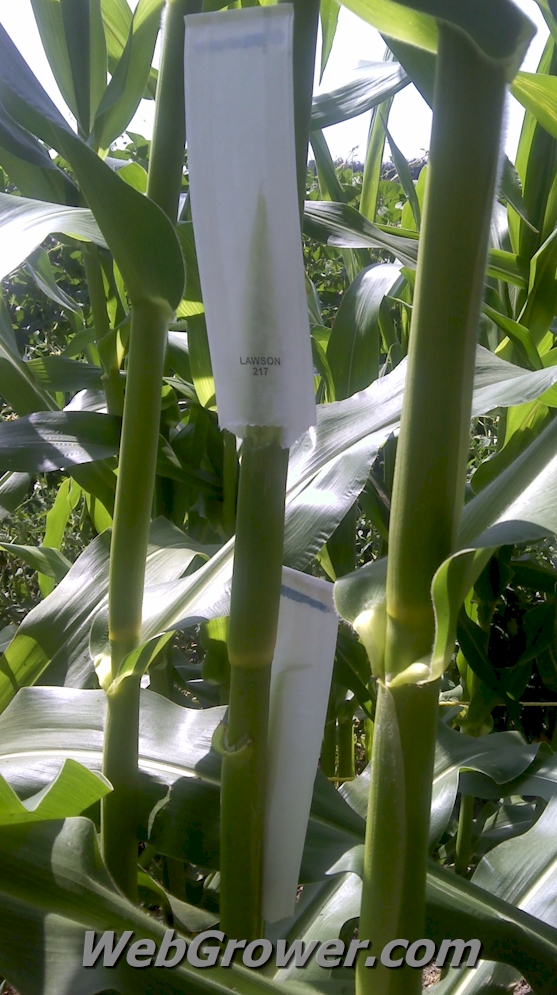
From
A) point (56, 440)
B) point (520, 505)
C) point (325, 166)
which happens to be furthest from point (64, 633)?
point (325, 166)

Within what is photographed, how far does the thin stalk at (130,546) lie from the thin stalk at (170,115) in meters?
0.05

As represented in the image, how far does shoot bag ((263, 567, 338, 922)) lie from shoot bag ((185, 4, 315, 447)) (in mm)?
81

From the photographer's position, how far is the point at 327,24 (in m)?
0.47

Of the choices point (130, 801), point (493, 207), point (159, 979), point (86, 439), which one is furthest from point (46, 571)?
point (493, 207)

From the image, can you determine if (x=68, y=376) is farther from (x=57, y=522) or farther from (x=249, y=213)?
(x=249, y=213)

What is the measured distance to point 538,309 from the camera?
0.65 metres

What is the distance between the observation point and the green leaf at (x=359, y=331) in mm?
652

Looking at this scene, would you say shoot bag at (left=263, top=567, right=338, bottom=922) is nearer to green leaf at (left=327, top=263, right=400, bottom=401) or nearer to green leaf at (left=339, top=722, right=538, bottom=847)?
green leaf at (left=339, top=722, right=538, bottom=847)

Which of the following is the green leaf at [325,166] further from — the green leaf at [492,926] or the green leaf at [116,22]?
the green leaf at [492,926]

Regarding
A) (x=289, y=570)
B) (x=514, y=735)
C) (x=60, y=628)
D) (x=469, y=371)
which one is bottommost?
(x=514, y=735)

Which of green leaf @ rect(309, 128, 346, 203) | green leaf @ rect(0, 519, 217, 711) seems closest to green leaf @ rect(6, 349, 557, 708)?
green leaf @ rect(0, 519, 217, 711)

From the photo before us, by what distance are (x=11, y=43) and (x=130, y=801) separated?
1.18ft

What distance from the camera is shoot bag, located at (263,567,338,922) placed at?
29cm

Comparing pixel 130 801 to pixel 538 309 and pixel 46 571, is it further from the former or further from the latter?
pixel 538 309
